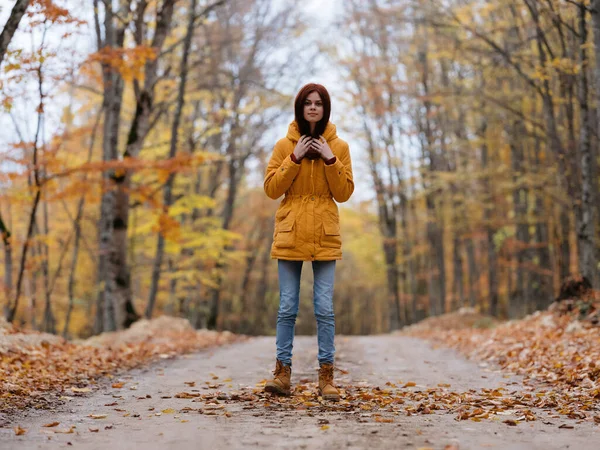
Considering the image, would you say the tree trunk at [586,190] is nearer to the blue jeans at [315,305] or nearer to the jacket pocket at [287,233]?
the blue jeans at [315,305]

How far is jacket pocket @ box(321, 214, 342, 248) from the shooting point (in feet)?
16.9

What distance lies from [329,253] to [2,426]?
8.57ft

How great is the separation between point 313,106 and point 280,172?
0.62m

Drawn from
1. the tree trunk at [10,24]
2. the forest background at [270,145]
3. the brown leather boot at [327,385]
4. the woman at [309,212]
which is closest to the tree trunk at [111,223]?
the forest background at [270,145]

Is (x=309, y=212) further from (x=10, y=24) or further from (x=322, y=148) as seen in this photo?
(x=10, y=24)

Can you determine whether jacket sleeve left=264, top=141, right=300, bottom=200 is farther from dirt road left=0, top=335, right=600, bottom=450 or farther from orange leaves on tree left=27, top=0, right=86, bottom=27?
orange leaves on tree left=27, top=0, right=86, bottom=27

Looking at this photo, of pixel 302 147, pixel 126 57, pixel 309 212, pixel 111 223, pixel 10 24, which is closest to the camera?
pixel 302 147

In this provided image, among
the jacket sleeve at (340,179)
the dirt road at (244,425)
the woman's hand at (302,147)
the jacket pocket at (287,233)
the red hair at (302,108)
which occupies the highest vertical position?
the red hair at (302,108)

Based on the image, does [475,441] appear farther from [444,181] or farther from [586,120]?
[444,181]

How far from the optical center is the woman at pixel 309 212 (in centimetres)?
513

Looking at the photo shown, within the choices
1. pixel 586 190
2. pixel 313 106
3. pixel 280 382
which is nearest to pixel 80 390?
pixel 280 382

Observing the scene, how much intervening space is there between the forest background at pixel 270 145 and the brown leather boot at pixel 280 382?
6.30 meters

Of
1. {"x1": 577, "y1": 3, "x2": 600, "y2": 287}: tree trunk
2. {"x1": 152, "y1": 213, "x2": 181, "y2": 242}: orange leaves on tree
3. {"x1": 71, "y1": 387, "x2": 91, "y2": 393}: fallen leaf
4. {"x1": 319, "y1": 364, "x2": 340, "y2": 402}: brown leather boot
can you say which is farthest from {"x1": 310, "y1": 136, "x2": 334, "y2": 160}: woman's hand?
{"x1": 152, "y1": 213, "x2": 181, "y2": 242}: orange leaves on tree

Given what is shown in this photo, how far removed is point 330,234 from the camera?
516 centimetres
